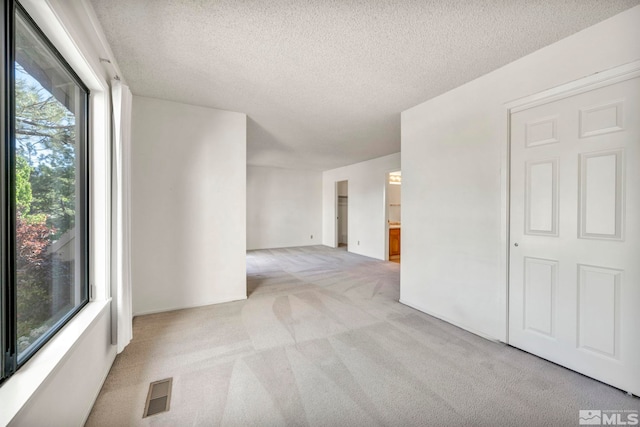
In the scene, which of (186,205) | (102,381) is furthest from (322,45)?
(102,381)

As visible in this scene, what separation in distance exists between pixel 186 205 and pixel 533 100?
3712 millimetres

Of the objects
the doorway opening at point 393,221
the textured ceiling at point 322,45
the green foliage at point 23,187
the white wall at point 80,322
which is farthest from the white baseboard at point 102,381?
the doorway opening at point 393,221

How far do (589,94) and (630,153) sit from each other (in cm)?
51

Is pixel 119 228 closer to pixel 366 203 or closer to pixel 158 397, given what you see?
pixel 158 397

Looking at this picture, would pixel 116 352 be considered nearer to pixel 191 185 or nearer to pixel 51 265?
pixel 51 265

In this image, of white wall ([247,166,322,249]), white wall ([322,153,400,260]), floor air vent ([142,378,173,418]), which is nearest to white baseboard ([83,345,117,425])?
floor air vent ([142,378,173,418])

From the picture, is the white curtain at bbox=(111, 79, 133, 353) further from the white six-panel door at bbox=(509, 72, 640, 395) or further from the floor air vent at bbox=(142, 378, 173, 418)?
the white six-panel door at bbox=(509, 72, 640, 395)

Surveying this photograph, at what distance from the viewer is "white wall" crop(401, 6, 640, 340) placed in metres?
1.83

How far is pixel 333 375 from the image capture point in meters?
1.81

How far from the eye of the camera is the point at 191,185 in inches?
122

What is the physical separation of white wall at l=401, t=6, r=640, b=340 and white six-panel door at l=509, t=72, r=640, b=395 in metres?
0.15

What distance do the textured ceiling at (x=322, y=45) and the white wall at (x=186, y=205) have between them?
32 centimetres

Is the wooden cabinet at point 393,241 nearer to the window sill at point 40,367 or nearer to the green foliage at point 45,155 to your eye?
the window sill at point 40,367

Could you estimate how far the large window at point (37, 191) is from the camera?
3.33ft
